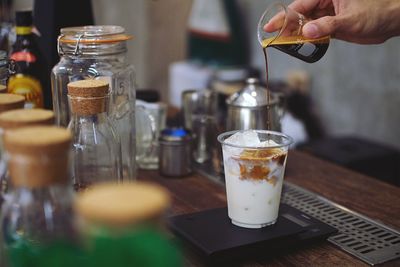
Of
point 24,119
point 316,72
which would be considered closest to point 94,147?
point 24,119

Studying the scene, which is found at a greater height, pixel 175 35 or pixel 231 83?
pixel 175 35

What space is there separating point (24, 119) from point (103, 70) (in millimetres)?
684

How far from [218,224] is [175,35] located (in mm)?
3231

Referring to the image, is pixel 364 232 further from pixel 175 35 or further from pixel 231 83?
pixel 175 35

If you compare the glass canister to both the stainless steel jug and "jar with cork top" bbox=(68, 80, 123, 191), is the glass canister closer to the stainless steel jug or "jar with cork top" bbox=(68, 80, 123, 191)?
"jar with cork top" bbox=(68, 80, 123, 191)

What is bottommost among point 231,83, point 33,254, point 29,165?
point 231,83

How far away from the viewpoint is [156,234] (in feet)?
1.83

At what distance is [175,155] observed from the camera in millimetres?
1640

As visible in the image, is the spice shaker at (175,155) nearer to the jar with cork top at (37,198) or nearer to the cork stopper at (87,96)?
the cork stopper at (87,96)

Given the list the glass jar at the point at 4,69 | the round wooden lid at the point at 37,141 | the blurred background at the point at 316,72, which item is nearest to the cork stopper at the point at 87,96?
the glass jar at the point at 4,69

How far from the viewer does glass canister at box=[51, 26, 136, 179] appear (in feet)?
4.47

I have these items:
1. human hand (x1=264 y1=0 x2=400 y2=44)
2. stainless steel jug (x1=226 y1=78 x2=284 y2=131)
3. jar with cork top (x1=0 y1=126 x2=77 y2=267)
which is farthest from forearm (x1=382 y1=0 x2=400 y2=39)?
jar with cork top (x1=0 y1=126 x2=77 y2=267)

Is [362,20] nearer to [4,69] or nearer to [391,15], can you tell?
[391,15]

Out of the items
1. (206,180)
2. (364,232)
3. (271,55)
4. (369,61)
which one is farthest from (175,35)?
(364,232)
